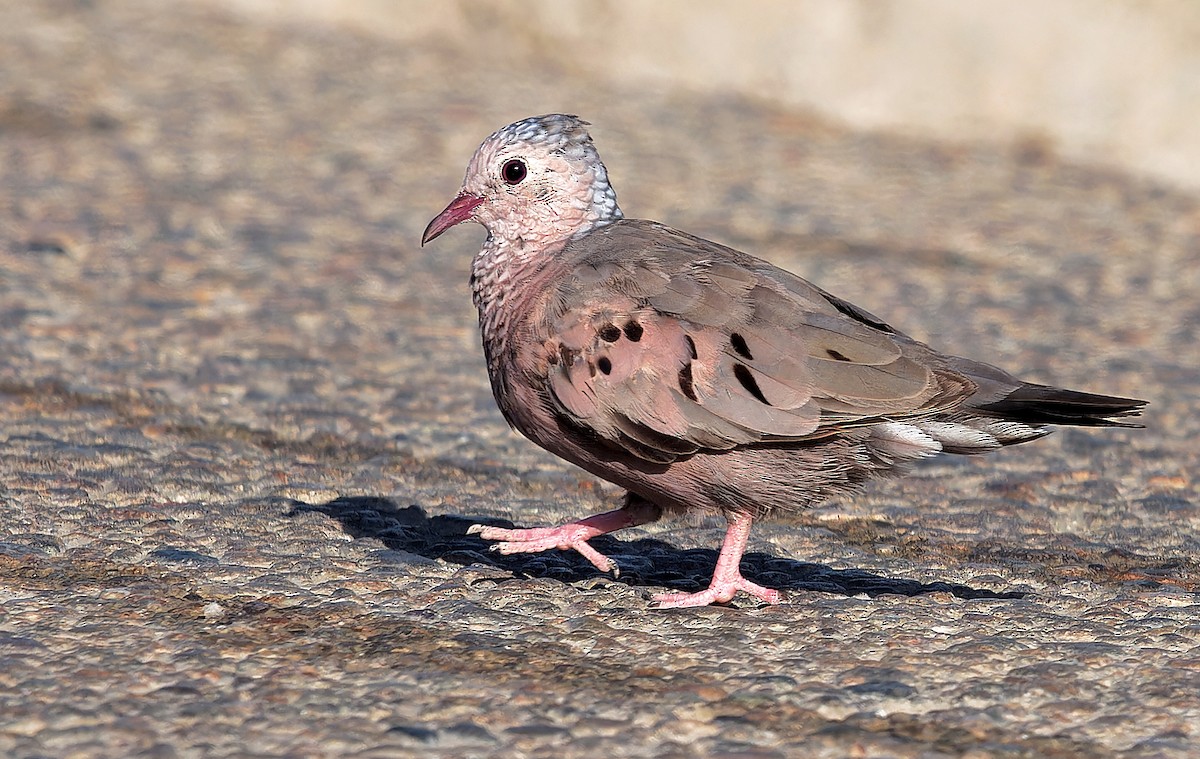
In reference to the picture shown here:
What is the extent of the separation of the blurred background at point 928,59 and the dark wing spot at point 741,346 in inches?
235

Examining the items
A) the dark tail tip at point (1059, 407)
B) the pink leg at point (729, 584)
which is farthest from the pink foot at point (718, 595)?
the dark tail tip at point (1059, 407)

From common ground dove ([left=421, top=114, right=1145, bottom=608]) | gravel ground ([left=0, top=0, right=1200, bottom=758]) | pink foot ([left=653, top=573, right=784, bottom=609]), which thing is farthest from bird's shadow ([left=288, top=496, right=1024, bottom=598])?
common ground dove ([left=421, top=114, right=1145, bottom=608])

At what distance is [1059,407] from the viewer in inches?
157

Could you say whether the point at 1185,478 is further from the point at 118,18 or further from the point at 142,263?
the point at 118,18

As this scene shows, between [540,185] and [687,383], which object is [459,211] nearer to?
[540,185]

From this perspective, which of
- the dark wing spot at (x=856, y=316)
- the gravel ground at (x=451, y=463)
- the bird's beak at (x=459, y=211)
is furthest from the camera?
the bird's beak at (x=459, y=211)

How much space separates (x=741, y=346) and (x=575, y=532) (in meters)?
0.79

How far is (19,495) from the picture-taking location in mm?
4703

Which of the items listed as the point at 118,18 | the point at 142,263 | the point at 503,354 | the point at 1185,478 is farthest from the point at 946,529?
the point at 118,18

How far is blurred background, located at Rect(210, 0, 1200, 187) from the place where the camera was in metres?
9.23

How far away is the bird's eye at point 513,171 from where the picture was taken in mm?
4781

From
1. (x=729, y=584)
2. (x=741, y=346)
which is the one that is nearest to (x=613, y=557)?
(x=729, y=584)

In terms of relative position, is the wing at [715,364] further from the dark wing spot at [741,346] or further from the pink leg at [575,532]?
the pink leg at [575,532]

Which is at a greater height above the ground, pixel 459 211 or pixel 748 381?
pixel 459 211
